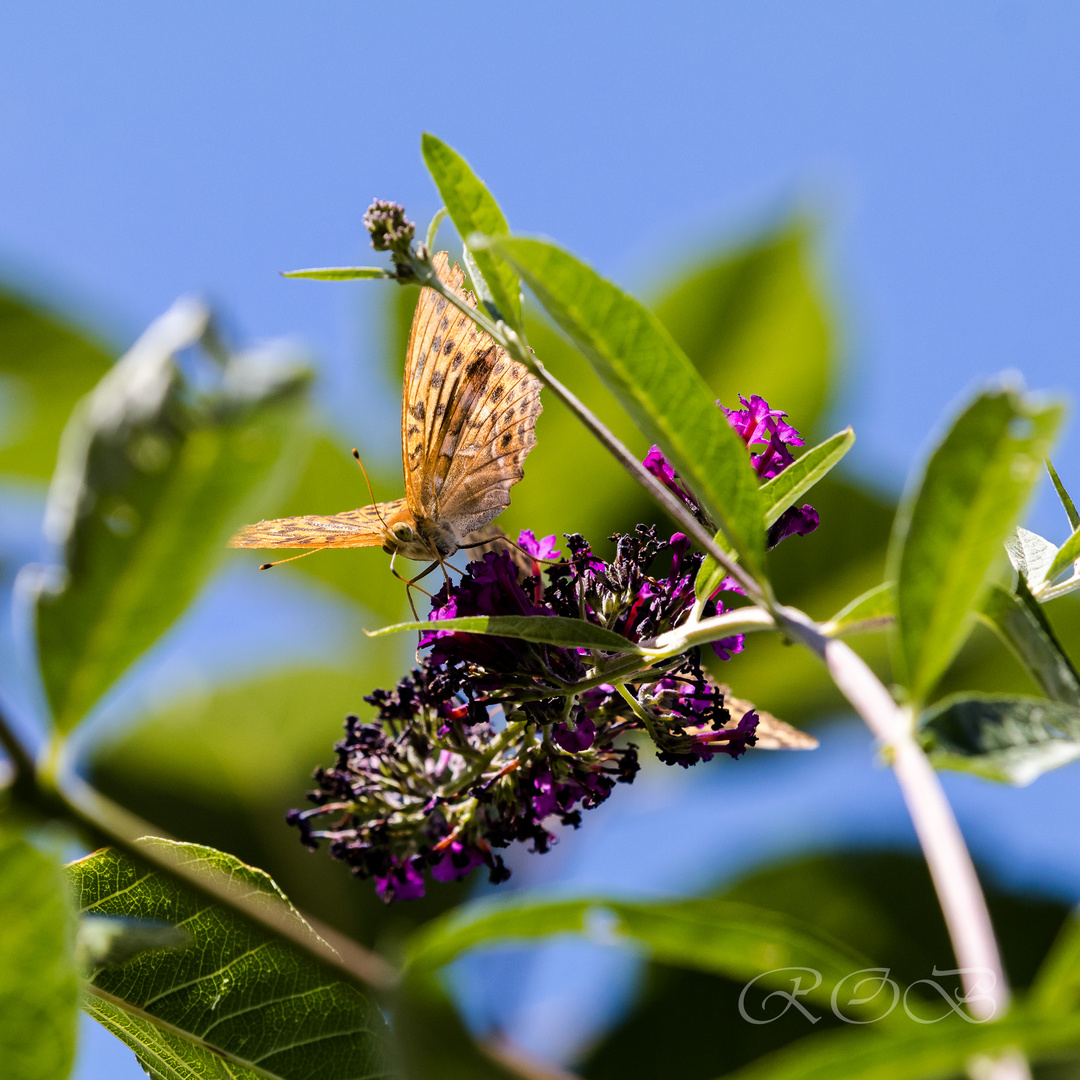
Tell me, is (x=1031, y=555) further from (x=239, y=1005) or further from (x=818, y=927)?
(x=818, y=927)

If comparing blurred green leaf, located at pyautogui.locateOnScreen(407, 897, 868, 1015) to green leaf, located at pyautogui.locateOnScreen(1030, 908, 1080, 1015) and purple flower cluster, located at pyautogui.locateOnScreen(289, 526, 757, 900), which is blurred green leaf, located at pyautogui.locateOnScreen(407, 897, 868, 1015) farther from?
purple flower cluster, located at pyautogui.locateOnScreen(289, 526, 757, 900)

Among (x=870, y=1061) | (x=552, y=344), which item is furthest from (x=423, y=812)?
(x=552, y=344)

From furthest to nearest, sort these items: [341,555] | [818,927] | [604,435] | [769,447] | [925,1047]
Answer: [341,555]
[818,927]
[769,447]
[604,435]
[925,1047]

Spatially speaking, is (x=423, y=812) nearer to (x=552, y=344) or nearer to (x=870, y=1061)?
(x=870, y=1061)

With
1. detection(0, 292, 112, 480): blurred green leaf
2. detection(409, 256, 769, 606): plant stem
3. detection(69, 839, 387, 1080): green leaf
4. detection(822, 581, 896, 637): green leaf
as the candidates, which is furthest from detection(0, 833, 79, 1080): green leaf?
detection(0, 292, 112, 480): blurred green leaf

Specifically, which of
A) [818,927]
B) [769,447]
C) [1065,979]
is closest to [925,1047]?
[1065,979]

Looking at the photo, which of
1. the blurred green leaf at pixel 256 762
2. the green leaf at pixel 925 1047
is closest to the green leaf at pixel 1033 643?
the green leaf at pixel 925 1047
